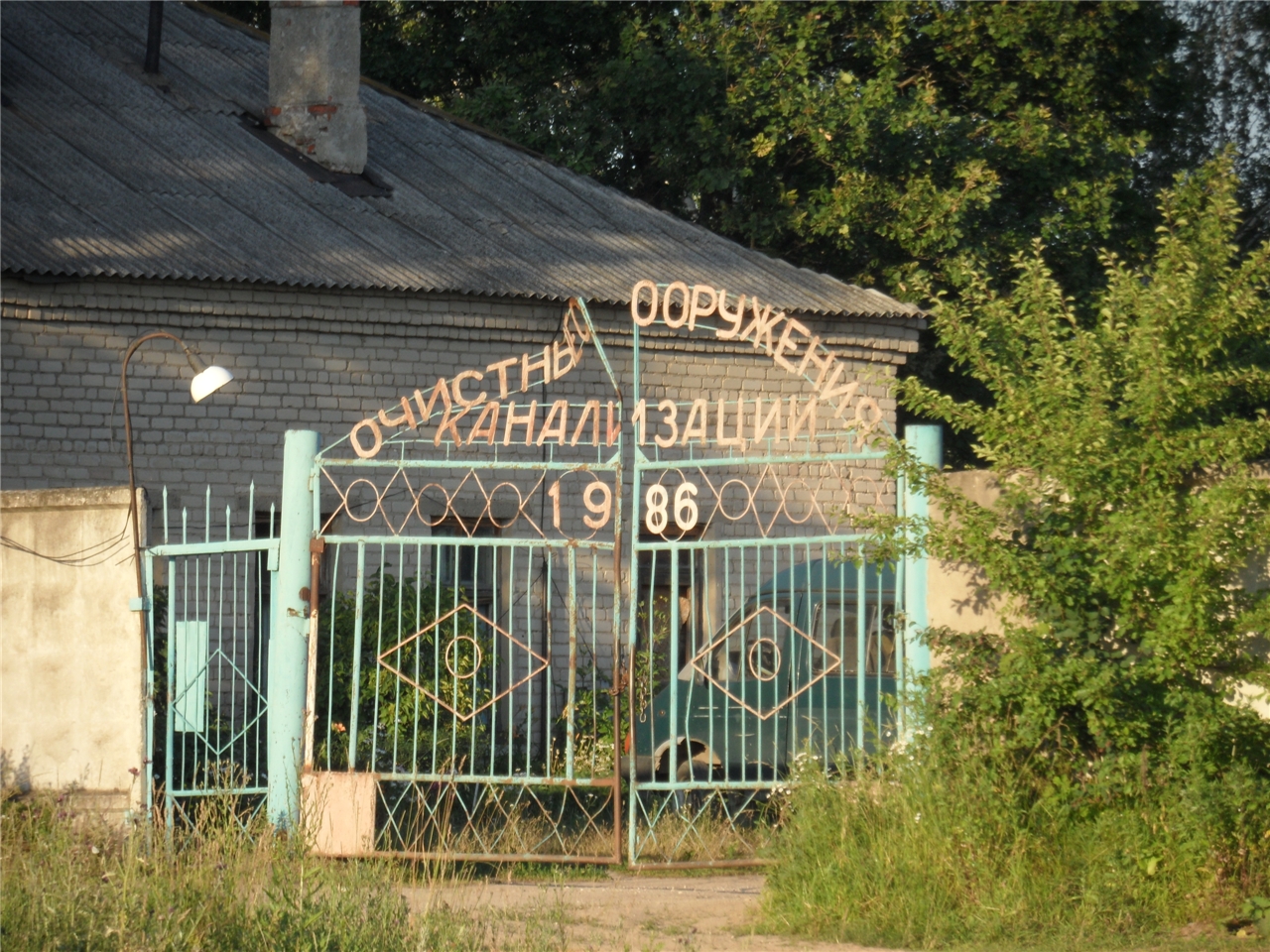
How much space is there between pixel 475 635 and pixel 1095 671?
108 inches

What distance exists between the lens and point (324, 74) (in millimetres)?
13086

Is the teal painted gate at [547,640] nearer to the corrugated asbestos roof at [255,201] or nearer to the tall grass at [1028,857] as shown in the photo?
the tall grass at [1028,857]

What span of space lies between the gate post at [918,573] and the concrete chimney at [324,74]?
7751 millimetres

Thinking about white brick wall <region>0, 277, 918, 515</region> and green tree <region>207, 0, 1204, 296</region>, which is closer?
white brick wall <region>0, 277, 918, 515</region>

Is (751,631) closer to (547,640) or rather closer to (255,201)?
(547,640)

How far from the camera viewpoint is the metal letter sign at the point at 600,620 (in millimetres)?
7043

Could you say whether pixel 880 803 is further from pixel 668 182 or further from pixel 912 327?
pixel 668 182

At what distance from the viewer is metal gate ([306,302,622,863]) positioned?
23.4 ft

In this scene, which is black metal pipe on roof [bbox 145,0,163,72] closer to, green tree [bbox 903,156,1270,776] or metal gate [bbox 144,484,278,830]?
metal gate [bbox 144,484,278,830]

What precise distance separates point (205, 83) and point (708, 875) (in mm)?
9768

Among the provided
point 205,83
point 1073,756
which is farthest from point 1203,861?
point 205,83

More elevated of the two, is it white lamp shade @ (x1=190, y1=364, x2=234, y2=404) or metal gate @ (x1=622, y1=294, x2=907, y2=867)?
white lamp shade @ (x1=190, y1=364, x2=234, y2=404)

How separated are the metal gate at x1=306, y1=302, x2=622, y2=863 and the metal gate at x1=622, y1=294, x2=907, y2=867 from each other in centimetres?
32

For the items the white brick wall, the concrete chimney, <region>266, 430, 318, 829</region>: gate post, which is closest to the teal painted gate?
<region>266, 430, 318, 829</region>: gate post
